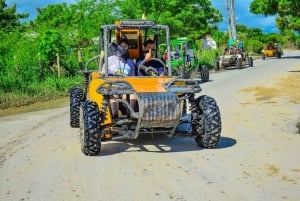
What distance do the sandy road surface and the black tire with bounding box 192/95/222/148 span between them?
172 millimetres

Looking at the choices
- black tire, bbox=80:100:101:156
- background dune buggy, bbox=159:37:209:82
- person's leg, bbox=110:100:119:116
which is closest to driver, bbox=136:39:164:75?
person's leg, bbox=110:100:119:116

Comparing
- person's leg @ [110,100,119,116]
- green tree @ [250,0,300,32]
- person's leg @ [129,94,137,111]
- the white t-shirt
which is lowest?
person's leg @ [110,100,119,116]

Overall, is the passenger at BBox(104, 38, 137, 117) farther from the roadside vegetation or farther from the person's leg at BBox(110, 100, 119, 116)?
the roadside vegetation

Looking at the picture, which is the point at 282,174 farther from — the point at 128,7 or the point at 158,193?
the point at 128,7

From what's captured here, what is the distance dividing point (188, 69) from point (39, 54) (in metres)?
6.13

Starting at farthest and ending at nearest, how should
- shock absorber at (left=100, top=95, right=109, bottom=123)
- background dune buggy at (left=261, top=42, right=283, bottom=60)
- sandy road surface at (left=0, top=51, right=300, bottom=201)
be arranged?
background dune buggy at (left=261, top=42, right=283, bottom=60), shock absorber at (left=100, top=95, right=109, bottom=123), sandy road surface at (left=0, top=51, right=300, bottom=201)

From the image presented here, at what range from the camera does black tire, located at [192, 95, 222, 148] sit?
852 cm

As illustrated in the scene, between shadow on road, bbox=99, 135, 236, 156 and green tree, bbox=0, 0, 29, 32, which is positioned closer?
shadow on road, bbox=99, 135, 236, 156

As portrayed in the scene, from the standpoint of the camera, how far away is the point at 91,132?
323 inches

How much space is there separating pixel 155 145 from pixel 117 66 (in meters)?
1.53

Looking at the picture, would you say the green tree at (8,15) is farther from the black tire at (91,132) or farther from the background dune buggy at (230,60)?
the black tire at (91,132)

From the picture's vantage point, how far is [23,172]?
7.57 meters

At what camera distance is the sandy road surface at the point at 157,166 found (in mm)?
6285

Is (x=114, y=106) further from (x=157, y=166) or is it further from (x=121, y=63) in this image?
(x=157, y=166)
